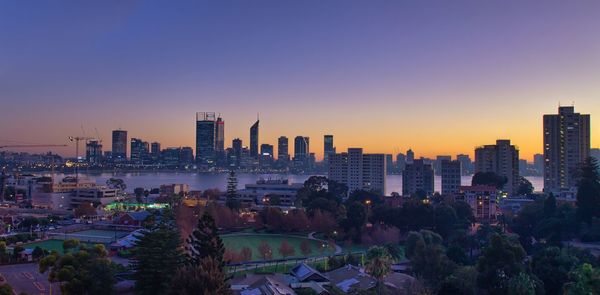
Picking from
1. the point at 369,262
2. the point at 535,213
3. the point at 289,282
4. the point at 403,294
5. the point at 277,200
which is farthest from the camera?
the point at 277,200

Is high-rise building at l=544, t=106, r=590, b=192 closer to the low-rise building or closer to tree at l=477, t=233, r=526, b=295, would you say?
the low-rise building

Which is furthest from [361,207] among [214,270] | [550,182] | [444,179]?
[550,182]

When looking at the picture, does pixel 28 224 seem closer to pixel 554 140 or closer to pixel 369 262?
pixel 369 262

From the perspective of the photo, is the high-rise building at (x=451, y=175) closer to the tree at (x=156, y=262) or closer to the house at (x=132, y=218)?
the house at (x=132, y=218)

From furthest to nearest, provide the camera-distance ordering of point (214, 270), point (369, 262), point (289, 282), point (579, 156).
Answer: point (579, 156) → point (289, 282) → point (369, 262) → point (214, 270)

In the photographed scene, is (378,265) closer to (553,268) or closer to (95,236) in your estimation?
(553,268)

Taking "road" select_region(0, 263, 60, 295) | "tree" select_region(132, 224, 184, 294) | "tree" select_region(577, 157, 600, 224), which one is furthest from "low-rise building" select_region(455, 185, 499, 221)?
"road" select_region(0, 263, 60, 295)
